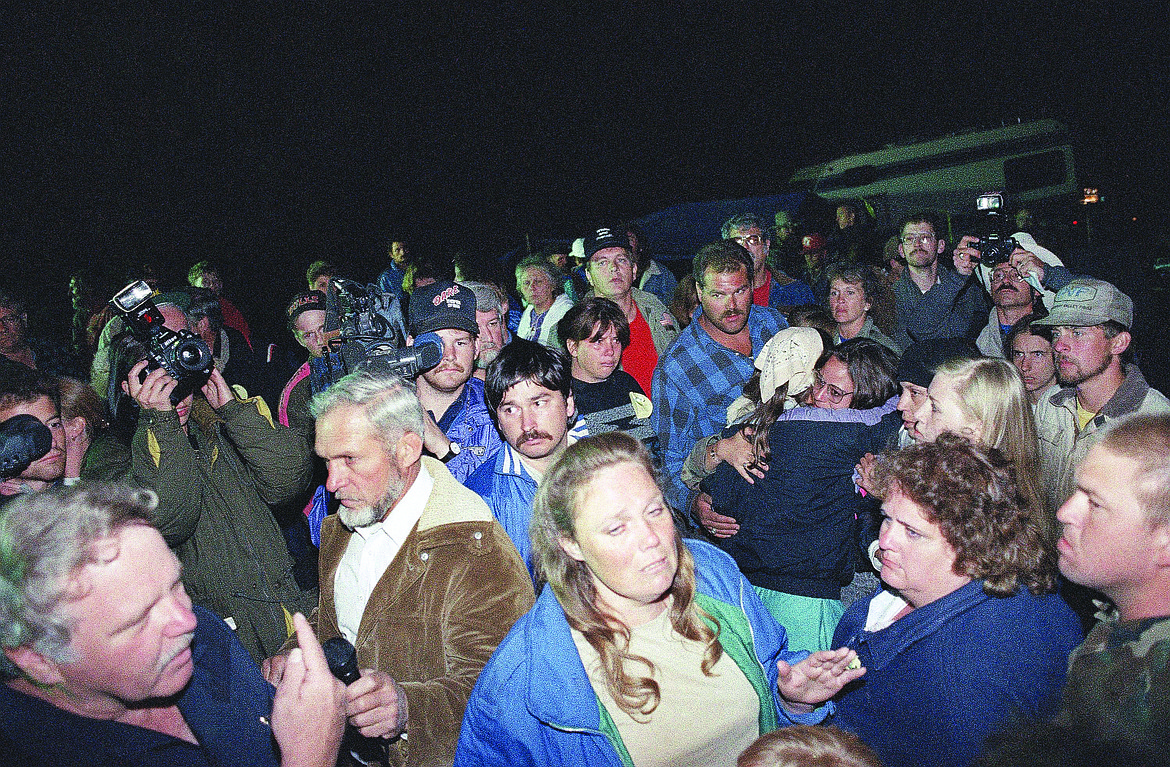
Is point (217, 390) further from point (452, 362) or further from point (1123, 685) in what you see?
point (1123, 685)

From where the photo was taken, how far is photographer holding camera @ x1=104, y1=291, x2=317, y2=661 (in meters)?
2.84

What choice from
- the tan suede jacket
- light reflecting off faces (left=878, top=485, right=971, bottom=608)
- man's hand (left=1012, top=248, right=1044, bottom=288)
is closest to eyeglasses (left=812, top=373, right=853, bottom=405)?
light reflecting off faces (left=878, top=485, right=971, bottom=608)

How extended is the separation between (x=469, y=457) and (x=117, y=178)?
33.1 ft

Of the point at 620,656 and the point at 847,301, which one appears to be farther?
the point at 847,301

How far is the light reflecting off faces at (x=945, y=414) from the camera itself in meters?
2.70

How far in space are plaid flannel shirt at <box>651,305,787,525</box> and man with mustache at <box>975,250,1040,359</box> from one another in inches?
75.7

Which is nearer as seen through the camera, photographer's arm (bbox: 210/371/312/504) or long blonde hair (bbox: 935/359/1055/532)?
long blonde hair (bbox: 935/359/1055/532)

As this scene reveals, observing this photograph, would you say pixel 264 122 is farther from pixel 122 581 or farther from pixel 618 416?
pixel 122 581

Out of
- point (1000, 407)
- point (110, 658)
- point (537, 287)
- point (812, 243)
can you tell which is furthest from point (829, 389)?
point (812, 243)

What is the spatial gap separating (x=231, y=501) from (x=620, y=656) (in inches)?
Result: 75.4

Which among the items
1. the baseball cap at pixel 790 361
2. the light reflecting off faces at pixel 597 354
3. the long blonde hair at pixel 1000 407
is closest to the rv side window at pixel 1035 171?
the light reflecting off faces at pixel 597 354

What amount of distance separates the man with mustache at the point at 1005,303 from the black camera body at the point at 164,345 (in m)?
4.69

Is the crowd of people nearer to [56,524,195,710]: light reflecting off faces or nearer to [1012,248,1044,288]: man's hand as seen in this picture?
[56,524,195,710]: light reflecting off faces

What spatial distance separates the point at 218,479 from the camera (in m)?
3.07
